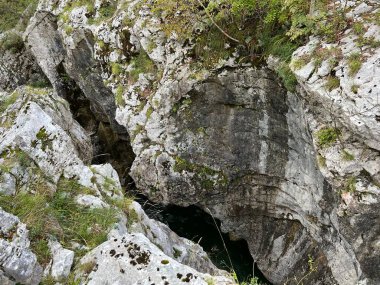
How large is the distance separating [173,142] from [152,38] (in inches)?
184

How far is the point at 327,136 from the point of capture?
34.1ft

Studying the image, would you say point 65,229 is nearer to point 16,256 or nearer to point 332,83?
point 16,256

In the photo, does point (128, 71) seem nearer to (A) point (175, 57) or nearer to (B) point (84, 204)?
(A) point (175, 57)

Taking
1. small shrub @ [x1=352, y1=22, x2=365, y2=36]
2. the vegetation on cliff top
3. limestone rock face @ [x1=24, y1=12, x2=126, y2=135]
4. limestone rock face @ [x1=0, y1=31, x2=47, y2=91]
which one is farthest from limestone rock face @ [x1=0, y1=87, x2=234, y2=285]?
limestone rock face @ [x1=0, y1=31, x2=47, y2=91]

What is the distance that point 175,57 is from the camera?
15172 millimetres

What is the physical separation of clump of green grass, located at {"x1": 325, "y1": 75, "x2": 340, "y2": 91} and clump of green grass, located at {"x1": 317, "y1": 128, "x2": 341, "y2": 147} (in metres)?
1.34

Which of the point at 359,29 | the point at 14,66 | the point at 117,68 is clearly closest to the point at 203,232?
the point at 117,68

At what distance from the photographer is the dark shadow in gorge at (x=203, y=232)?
17266 mm

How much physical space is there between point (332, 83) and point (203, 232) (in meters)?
11.5

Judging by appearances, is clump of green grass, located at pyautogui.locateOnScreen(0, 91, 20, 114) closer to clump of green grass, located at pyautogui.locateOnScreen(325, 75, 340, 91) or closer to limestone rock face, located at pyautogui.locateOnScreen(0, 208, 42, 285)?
limestone rock face, located at pyautogui.locateOnScreen(0, 208, 42, 285)

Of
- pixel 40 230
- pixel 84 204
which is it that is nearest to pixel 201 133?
pixel 84 204

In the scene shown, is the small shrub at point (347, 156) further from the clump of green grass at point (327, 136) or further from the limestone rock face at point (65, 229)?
the limestone rock face at point (65, 229)

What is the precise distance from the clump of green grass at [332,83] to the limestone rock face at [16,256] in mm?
8063

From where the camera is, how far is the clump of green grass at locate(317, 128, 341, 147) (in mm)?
10266
